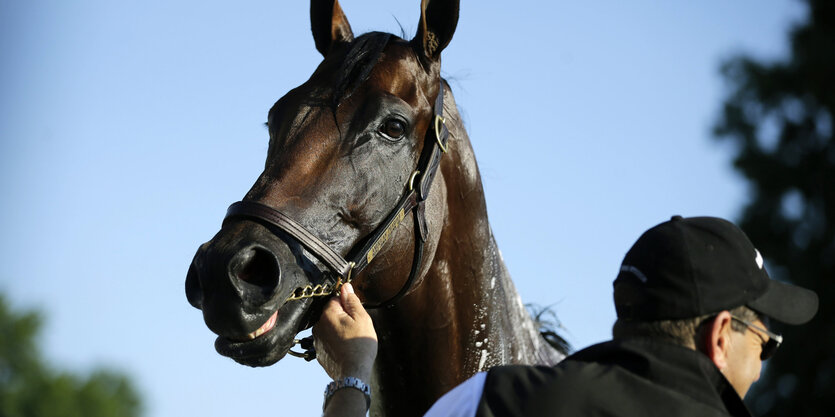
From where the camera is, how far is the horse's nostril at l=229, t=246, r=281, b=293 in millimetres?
2896

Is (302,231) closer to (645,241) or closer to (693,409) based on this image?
(645,241)

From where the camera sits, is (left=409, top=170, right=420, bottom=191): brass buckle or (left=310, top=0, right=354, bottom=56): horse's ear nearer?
(left=409, top=170, right=420, bottom=191): brass buckle

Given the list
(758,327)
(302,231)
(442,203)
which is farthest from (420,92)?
(758,327)

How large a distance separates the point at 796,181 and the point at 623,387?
1310cm

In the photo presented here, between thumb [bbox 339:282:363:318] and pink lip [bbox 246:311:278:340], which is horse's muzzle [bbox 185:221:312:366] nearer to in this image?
pink lip [bbox 246:311:278:340]

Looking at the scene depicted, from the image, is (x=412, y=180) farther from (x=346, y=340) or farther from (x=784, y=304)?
(x=784, y=304)

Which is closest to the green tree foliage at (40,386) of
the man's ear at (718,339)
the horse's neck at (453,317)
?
the horse's neck at (453,317)

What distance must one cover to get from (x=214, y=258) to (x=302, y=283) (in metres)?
0.37

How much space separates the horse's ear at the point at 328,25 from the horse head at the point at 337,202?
0.11 meters

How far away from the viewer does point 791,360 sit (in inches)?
499

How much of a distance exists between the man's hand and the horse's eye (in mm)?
768

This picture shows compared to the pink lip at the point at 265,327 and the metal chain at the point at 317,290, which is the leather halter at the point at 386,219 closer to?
the metal chain at the point at 317,290

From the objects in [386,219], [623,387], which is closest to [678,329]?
[623,387]

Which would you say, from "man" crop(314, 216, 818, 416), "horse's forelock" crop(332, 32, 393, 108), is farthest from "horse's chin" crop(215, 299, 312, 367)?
"man" crop(314, 216, 818, 416)
